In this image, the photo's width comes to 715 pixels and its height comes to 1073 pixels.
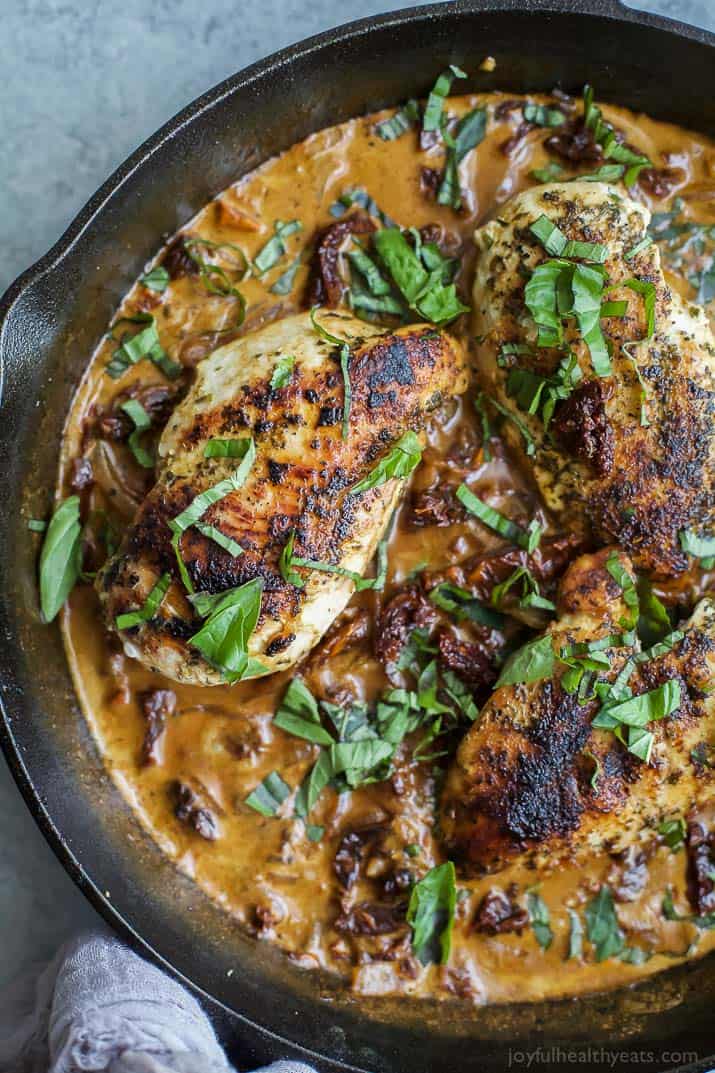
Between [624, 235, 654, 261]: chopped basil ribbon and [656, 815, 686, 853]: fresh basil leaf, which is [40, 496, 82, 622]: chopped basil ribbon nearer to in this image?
[624, 235, 654, 261]: chopped basil ribbon

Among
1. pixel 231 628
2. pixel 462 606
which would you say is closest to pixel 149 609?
pixel 231 628

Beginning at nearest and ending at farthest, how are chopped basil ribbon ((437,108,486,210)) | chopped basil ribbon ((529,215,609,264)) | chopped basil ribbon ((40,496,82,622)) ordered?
1. chopped basil ribbon ((529,215,609,264))
2. chopped basil ribbon ((40,496,82,622))
3. chopped basil ribbon ((437,108,486,210))

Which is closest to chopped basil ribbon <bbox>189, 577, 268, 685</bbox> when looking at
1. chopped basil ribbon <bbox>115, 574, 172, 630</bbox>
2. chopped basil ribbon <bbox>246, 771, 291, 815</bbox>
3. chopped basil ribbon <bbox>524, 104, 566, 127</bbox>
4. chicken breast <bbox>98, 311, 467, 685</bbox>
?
chicken breast <bbox>98, 311, 467, 685</bbox>

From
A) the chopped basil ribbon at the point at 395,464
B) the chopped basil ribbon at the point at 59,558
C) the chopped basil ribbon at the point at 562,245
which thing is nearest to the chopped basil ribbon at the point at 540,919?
the chopped basil ribbon at the point at 395,464

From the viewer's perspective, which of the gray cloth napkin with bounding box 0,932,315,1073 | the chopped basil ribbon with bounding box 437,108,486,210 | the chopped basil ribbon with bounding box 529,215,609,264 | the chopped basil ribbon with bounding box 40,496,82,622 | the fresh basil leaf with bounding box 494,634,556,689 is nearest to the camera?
the gray cloth napkin with bounding box 0,932,315,1073

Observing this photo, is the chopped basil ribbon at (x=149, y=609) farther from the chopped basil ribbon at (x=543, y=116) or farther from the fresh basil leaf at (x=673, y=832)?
the chopped basil ribbon at (x=543, y=116)

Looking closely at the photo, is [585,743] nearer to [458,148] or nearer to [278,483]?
[278,483]
